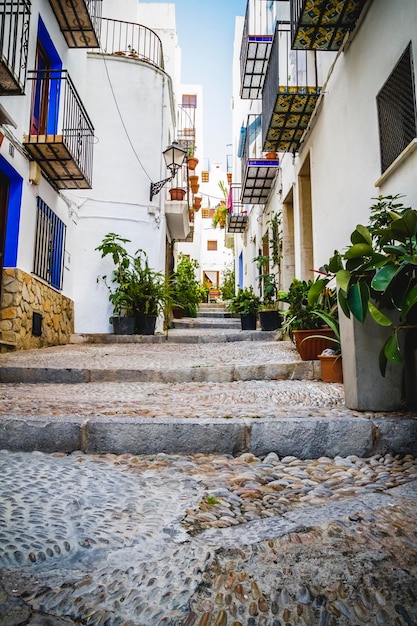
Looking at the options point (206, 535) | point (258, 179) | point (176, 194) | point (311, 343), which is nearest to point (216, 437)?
point (206, 535)

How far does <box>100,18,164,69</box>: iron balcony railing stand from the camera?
1066 cm

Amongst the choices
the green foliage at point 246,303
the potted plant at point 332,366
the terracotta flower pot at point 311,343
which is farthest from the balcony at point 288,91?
the potted plant at point 332,366

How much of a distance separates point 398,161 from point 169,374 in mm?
2750

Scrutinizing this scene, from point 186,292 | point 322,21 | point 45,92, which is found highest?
point 45,92

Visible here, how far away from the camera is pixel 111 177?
31.3 ft

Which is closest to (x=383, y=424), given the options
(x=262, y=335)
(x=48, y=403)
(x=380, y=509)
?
(x=380, y=509)

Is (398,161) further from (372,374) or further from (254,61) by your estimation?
(254,61)

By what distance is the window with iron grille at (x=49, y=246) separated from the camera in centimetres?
700

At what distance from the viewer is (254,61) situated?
958cm

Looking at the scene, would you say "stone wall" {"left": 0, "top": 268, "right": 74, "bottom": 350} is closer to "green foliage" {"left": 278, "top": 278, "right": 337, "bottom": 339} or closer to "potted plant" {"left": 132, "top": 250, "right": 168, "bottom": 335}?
"potted plant" {"left": 132, "top": 250, "right": 168, "bottom": 335}

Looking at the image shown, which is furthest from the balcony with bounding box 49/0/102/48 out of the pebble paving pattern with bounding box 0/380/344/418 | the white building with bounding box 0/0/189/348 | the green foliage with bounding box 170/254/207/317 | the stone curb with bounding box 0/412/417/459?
the stone curb with bounding box 0/412/417/459

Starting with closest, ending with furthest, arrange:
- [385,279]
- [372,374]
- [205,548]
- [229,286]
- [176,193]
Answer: [205,548] < [385,279] < [372,374] < [176,193] < [229,286]

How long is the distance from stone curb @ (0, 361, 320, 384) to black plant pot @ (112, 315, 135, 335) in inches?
159

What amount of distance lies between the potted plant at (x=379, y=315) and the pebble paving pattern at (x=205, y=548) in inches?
27.5
